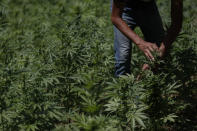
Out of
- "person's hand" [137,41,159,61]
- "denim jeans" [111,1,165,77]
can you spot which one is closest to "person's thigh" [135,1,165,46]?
"denim jeans" [111,1,165,77]

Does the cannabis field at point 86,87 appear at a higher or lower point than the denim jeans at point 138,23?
lower

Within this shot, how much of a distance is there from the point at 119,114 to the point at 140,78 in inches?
20.7

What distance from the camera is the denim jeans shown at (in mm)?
3998

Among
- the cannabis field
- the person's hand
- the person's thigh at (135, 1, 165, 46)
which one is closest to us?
the cannabis field

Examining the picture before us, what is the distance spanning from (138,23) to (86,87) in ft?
4.50

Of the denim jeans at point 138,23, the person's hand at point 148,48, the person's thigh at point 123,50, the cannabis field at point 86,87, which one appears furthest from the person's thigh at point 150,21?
the person's hand at point 148,48

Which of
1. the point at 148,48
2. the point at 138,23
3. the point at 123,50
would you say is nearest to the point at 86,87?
the point at 148,48

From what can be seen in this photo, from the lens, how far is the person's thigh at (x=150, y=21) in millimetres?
3993

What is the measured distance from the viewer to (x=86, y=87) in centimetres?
300

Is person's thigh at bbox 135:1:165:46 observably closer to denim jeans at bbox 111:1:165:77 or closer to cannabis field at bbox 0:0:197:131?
denim jeans at bbox 111:1:165:77

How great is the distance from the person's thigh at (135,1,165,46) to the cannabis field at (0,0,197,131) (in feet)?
0.90

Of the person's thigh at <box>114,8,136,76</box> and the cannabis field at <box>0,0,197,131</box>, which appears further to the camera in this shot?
the person's thigh at <box>114,8,136,76</box>

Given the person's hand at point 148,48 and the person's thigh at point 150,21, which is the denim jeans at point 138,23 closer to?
the person's thigh at point 150,21

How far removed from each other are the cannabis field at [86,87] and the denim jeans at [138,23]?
0.13 meters
